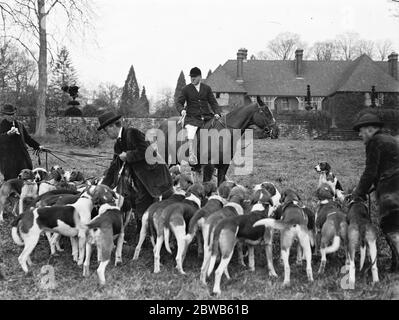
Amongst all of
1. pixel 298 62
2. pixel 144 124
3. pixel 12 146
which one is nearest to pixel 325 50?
pixel 298 62

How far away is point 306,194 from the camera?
11.9 meters

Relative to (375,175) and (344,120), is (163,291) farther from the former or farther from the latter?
(344,120)

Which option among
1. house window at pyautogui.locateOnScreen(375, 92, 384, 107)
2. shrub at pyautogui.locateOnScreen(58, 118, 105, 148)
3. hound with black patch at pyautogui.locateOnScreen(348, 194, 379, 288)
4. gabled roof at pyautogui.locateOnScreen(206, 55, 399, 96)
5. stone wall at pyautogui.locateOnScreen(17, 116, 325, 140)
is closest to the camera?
hound with black patch at pyautogui.locateOnScreen(348, 194, 379, 288)

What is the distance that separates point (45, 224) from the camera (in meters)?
6.35

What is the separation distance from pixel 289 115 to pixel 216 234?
117 ft

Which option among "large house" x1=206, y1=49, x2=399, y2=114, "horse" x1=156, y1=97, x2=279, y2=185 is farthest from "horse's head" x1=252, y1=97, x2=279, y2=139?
"large house" x1=206, y1=49, x2=399, y2=114

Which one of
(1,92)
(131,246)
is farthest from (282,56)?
(131,246)

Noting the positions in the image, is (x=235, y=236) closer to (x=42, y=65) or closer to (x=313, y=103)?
(x=42, y=65)

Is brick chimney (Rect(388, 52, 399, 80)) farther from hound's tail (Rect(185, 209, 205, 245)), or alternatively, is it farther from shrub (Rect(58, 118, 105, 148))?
hound's tail (Rect(185, 209, 205, 245))


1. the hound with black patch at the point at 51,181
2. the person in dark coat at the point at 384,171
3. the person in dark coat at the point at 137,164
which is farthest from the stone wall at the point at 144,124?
the person in dark coat at the point at 384,171

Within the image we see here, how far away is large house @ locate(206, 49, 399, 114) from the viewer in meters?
47.8

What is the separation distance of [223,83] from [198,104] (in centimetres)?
4023

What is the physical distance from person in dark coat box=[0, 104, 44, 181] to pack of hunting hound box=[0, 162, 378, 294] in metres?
2.70
